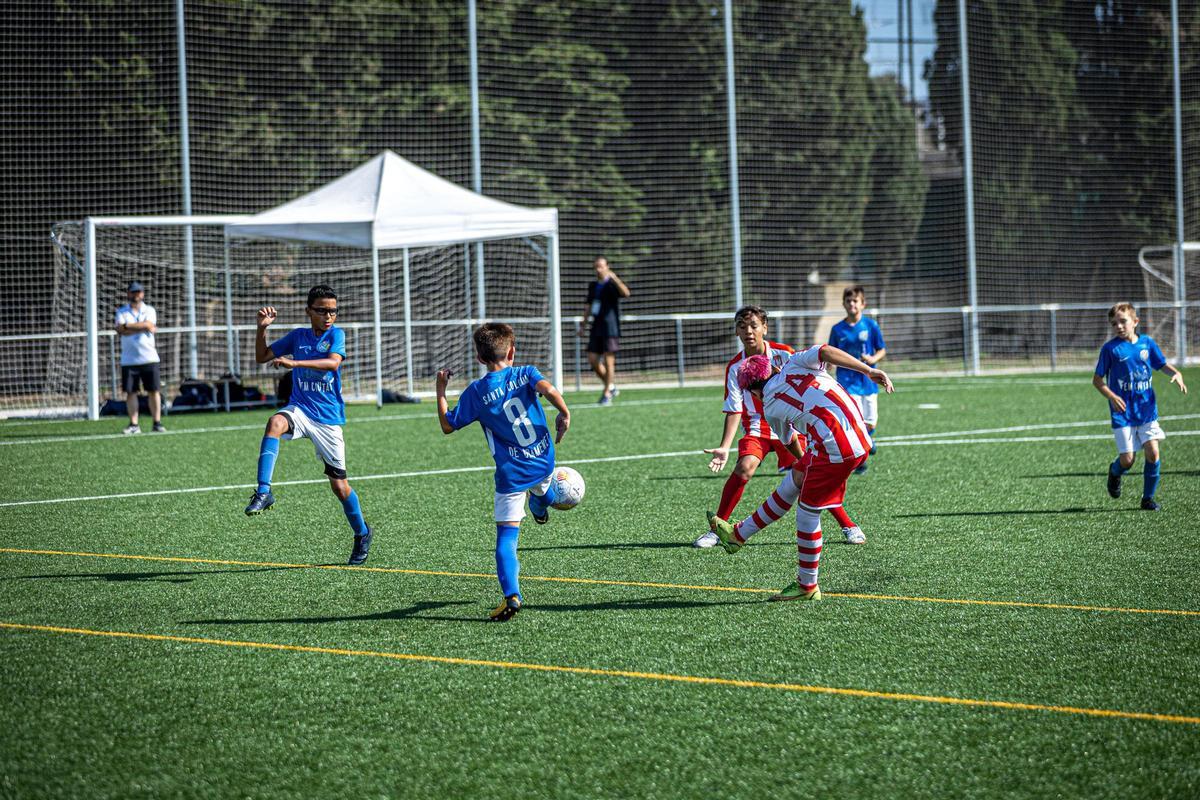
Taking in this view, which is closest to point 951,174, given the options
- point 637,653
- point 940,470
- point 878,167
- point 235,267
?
point 878,167

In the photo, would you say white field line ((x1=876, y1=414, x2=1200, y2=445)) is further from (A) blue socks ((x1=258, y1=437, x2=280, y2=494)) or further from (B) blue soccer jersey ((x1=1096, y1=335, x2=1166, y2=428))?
(A) blue socks ((x1=258, y1=437, x2=280, y2=494))

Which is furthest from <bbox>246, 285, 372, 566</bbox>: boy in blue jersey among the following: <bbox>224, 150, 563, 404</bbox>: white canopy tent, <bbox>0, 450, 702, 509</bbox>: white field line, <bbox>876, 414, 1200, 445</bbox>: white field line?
<bbox>224, 150, 563, 404</bbox>: white canopy tent

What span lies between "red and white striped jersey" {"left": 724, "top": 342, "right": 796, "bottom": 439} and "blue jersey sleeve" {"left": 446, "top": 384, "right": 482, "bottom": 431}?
2255 millimetres

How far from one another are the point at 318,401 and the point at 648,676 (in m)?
3.44

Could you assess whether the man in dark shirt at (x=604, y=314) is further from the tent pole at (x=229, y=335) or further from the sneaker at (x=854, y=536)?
the sneaker at (x=854, y=536)

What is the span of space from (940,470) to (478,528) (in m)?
4.48

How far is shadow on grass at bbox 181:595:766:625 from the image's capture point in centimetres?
573

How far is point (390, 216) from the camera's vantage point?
1803 cm

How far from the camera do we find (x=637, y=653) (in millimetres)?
5039

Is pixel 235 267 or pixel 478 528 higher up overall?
pixel 235 267

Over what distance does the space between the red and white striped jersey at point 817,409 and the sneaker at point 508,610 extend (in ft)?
5.35

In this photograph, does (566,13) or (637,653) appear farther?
(566,13)

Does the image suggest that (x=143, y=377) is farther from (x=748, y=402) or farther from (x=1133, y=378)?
(x=1133, y=378)

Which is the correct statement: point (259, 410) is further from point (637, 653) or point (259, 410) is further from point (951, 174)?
point (951, 174)
